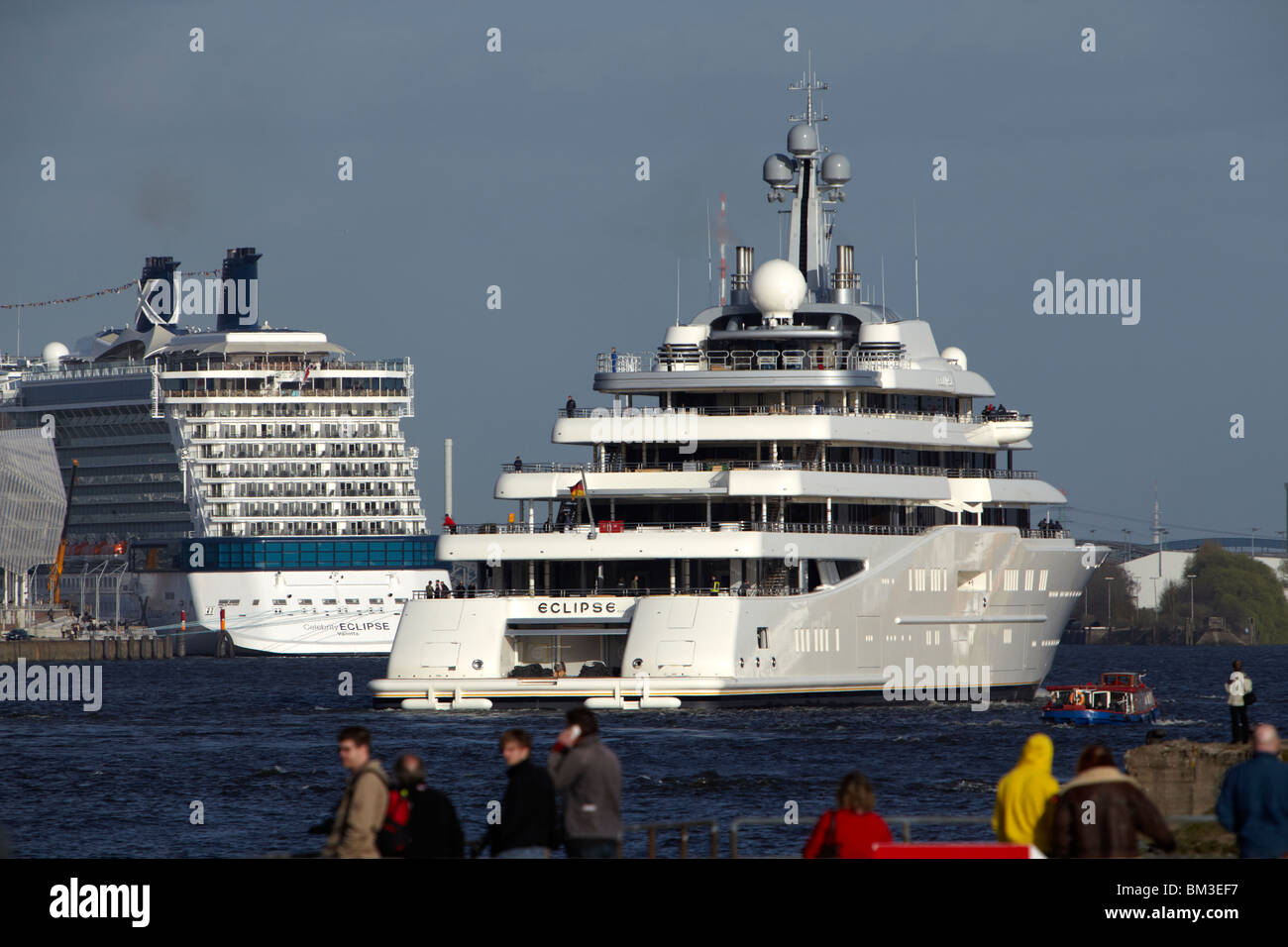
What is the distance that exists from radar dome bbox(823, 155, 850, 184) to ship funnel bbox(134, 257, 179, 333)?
96390mm

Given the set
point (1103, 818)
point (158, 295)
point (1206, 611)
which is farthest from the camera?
point (1206, 611)

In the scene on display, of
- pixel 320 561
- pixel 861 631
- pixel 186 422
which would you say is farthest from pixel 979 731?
pixel 186 422

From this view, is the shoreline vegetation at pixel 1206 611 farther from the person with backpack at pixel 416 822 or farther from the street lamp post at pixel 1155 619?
the person with backpack at pixel 416 822

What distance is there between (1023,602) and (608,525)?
43.1 feet

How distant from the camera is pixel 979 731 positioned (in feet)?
155

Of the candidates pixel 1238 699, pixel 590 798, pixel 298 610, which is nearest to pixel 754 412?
pixel 1238 699

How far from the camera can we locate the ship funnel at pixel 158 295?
6063 inches

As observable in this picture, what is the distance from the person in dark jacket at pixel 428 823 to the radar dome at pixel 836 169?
161 feet

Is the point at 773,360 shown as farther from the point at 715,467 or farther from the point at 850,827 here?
the point at 850,827

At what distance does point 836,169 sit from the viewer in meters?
62.8

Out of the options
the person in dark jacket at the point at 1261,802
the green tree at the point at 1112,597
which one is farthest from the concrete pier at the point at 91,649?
the person in dark jacket at the point at 1261,802

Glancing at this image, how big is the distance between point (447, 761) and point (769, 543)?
38.6 ft

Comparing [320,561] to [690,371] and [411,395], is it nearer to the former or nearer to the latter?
[411,395]

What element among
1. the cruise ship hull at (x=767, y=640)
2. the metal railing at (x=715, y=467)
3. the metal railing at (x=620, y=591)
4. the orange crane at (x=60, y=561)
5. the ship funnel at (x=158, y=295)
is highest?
the ship funnel at (x=158, y=295)
